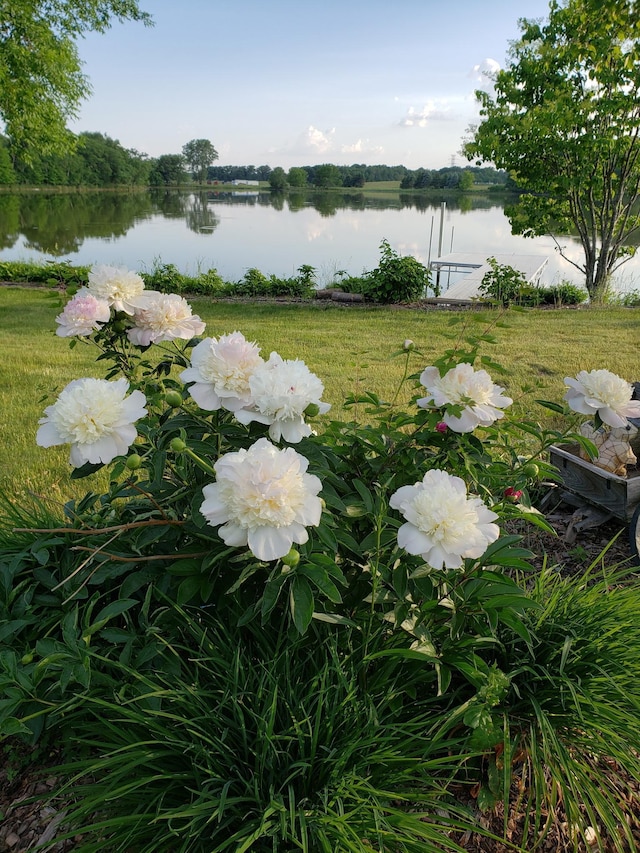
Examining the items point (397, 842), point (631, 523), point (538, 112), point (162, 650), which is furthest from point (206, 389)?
point (538, 112)

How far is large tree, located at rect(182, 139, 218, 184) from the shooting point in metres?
65.8

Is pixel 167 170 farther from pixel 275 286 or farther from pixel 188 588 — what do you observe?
pixel 188 588

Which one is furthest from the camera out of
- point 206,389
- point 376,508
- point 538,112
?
point 538,112

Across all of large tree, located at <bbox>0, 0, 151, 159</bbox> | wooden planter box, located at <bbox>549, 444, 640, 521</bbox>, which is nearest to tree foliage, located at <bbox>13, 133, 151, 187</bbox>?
large tree, located at <bbox>0, 0, 151, 159</bbox>

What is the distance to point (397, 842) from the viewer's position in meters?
1.09

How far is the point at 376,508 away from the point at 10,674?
0.89 m

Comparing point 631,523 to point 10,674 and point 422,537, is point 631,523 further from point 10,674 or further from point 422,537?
point 10,674

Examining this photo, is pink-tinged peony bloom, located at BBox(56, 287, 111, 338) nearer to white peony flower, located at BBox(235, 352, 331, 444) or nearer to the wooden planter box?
white peony flower, located at BBox(235, 352, 331, 444)

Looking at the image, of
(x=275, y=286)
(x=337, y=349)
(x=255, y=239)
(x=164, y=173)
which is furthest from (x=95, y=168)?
(x=337, y=349)

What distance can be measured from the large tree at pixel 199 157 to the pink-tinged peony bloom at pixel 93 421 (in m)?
73.2

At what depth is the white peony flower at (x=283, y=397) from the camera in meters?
1.04

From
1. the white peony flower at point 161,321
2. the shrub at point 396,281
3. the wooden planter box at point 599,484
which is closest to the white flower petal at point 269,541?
the white peony flower at point 161,321

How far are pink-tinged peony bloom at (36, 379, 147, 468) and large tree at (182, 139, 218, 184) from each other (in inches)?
2882

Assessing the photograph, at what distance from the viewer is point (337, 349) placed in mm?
5551
